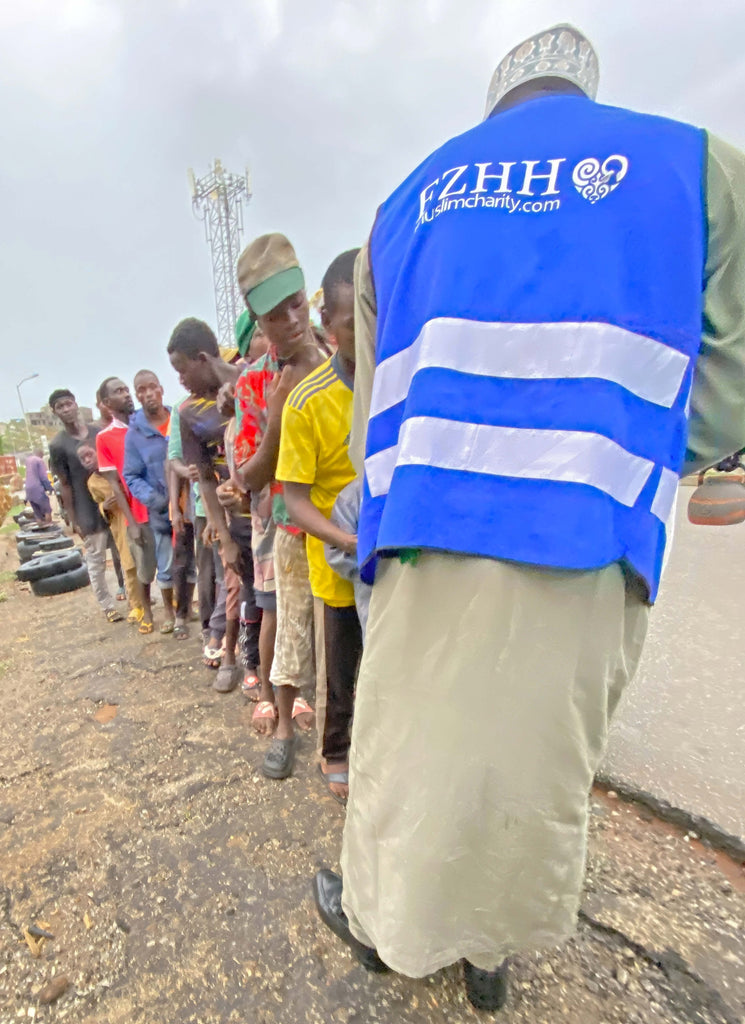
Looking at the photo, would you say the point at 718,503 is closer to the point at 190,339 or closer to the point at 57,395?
the point at 190,339

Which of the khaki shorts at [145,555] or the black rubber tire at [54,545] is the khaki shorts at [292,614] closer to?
the khaki shorts at [145,555]

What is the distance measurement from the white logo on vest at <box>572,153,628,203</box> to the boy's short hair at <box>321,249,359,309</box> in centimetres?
97

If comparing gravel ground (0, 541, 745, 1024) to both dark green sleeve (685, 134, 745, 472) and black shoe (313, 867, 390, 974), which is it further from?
dark green sleeve (685, 134, 745, 472)

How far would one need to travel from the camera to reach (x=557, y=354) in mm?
868

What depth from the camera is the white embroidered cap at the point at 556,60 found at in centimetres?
104

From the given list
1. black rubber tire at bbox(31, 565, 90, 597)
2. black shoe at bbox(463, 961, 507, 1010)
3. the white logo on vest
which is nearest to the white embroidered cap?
the white logo on vest

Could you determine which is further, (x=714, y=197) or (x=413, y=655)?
(x=413, y=655)

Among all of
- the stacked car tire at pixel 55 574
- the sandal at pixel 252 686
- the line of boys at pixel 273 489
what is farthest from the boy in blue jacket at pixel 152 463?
the stacked car tire at pixel 55 574

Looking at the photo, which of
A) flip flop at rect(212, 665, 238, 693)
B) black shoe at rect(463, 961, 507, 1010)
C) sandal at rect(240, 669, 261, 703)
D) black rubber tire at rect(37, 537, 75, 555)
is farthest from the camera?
black rubber tire at rect(37, 537, 75, 555)

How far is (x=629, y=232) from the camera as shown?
0.86m

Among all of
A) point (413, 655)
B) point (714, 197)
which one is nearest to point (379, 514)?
point (413, 655)

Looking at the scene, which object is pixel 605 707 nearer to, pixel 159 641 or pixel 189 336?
pixel 189 336

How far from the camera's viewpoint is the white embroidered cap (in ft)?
3.40

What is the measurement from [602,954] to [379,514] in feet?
4.40
